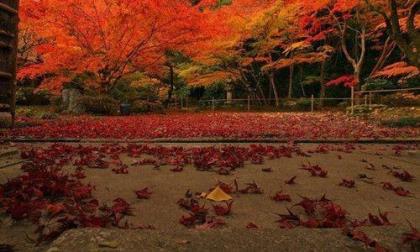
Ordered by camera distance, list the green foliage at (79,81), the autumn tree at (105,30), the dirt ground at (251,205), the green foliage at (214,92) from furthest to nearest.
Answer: the green foliage at (214,92)
the green foliage at (79,81)
the autumn tree at (105,30)
the dirt ground at (251,205)

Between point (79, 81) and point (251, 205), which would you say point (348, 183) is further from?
point (79, 81)

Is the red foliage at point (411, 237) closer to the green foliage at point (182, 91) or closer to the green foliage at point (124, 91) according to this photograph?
the green foliage at point (124, 91)

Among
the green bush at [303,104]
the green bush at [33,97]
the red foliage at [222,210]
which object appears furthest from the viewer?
the green bush at [33,97]

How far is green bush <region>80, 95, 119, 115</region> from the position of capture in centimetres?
1870

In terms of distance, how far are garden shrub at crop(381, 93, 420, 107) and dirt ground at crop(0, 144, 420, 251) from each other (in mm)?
14233

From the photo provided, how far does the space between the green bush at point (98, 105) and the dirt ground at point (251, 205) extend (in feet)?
45.2

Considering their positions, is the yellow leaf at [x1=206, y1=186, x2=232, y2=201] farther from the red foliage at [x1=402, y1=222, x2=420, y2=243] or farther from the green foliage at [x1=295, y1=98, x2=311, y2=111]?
the green foliage at [x1=295, y1=98, x2=311, y2=111]

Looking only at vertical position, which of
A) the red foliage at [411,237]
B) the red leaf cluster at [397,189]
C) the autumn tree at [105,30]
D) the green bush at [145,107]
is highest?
the autumn tree at [105,30]

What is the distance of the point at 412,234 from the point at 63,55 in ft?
57.9

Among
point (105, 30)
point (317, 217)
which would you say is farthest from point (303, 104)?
point (317, 217)

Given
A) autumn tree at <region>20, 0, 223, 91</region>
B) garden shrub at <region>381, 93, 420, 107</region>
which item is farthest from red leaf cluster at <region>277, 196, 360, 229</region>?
garden shrub at <region>381, 93, 420, 107</region>

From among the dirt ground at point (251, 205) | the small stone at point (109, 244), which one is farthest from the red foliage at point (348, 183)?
the small stone at point (109, 244)

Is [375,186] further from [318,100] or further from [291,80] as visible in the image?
[291,80]

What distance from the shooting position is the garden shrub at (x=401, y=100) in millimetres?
18703
